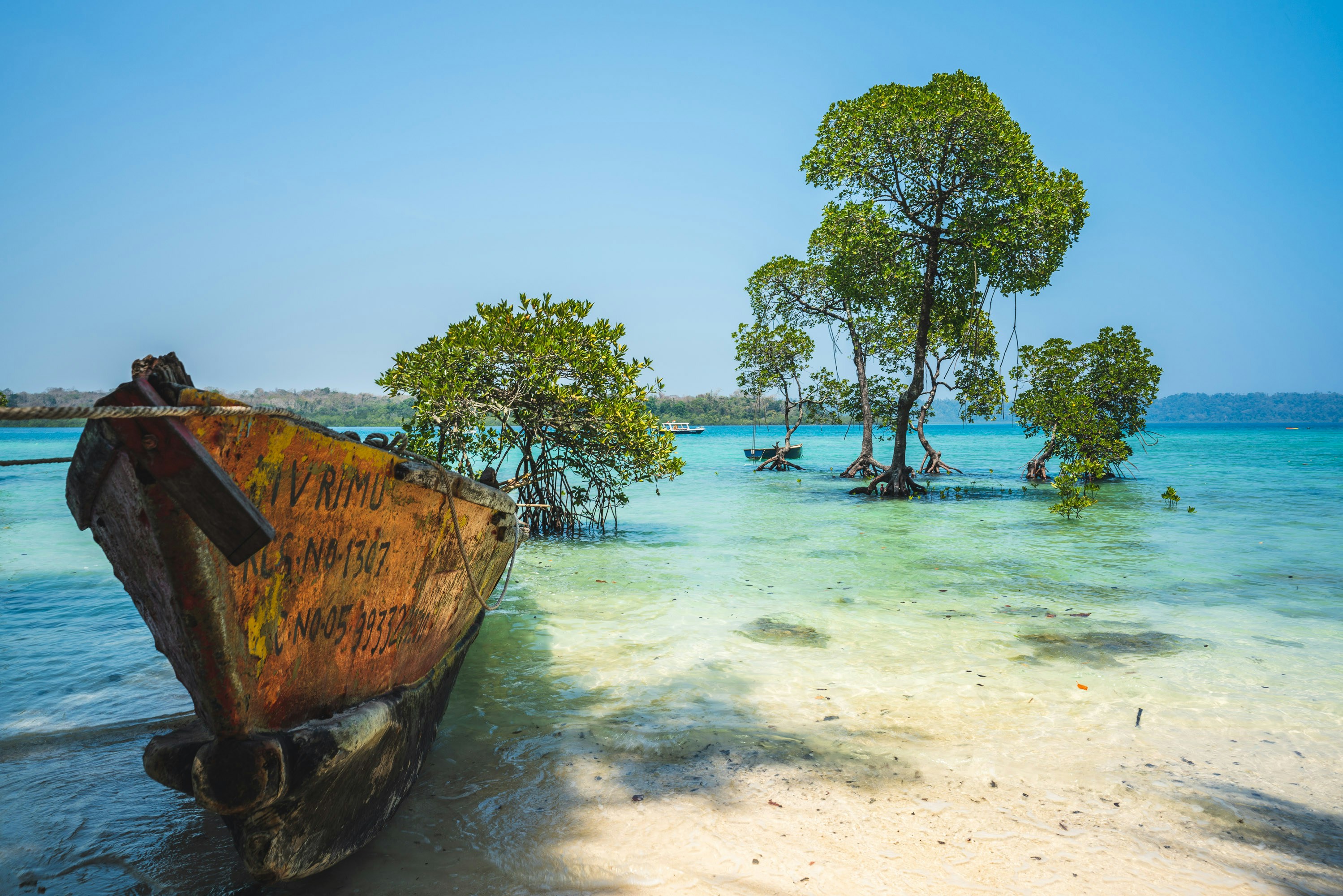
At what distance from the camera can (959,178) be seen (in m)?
14.8

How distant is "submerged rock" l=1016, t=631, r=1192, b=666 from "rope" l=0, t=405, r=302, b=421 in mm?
5877

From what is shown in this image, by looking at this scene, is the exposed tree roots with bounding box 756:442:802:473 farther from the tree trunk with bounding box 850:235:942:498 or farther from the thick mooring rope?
the thick mooring rope

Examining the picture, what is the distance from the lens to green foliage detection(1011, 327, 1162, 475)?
20422mm

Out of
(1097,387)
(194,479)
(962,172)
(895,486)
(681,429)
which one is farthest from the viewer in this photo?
(681,429)

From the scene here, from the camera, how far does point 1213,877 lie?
2.92 m

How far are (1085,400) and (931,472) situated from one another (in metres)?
8.48

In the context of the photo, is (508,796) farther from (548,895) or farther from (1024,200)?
(1024,200)

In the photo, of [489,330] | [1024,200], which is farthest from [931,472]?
[489,330]

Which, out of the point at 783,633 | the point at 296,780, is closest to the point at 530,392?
the point at 783,633

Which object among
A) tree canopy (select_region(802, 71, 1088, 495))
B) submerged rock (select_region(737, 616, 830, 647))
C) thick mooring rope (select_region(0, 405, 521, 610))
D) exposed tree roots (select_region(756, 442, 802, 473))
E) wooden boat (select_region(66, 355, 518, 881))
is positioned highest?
tree canopy (select_region(802, 71, 1088, 495))

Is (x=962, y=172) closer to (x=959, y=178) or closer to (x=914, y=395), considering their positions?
(x=959, y=178)

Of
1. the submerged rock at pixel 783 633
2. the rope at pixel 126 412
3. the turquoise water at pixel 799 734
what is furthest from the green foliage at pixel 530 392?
the rope at pixel 126 412

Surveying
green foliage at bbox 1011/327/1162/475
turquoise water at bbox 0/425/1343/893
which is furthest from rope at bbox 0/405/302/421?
green foliage at bbox 1011/327/1162/475

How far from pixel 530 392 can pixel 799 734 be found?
728 centimetres
